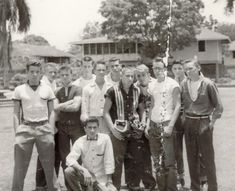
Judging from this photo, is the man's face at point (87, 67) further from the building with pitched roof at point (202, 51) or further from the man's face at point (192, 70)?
the building with pitched roof at point (202, 51)

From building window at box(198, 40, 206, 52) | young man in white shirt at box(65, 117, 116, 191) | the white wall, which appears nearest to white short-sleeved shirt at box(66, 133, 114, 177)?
young man in white shirt at box(65, 117, 116, 191)

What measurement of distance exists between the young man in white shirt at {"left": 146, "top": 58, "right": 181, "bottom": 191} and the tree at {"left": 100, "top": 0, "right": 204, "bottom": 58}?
36.3m

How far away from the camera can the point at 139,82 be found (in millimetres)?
6484

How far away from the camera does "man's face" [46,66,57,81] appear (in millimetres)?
7140

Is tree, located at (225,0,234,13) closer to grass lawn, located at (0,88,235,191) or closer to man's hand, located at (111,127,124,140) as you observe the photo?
grass lawn, located at (0,88,235,191)

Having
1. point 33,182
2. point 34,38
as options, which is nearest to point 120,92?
point 33,182

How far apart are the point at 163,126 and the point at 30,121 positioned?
1.77 meters

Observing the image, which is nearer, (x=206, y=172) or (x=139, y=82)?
(x=206, y=172)

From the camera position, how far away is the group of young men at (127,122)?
5.92 metres

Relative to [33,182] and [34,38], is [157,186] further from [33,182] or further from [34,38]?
[34,38]

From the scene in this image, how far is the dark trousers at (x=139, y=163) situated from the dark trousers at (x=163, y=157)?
28 centimetres

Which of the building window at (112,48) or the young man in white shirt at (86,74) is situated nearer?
the young man in white shirt at (86,74)

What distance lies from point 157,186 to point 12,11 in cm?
3260

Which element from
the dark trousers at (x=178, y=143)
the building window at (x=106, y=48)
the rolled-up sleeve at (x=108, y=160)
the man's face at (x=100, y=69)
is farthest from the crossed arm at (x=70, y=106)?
the building window at (x=106, y=48)
